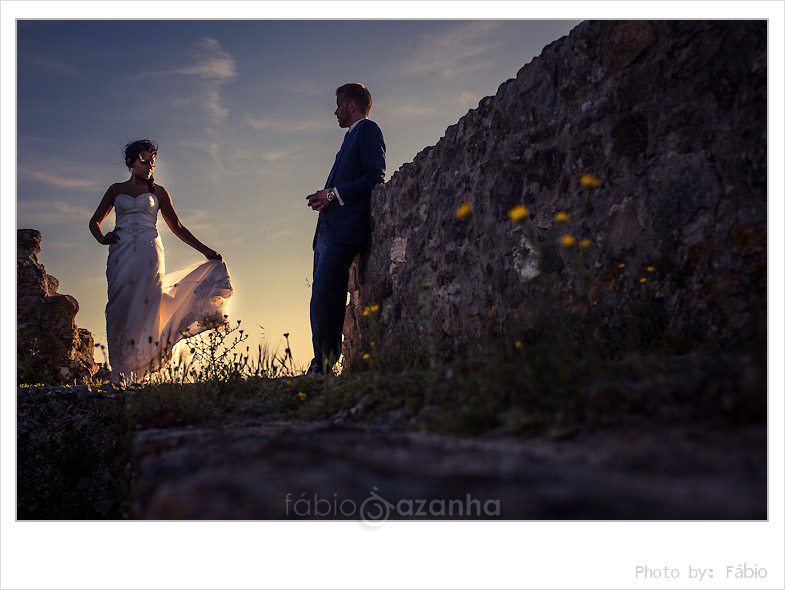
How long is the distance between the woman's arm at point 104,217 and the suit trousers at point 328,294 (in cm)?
209

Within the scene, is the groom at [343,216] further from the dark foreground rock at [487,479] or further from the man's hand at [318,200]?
the dark foreground rock at [487,479]

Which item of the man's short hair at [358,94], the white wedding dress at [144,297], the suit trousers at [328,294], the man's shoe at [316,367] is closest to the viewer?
the man's shoe at [316,367]

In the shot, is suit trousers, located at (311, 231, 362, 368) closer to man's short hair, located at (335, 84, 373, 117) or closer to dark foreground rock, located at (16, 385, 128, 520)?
man's short hair, located at (335, 84, 373, 117)

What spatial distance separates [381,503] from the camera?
64.1 inches

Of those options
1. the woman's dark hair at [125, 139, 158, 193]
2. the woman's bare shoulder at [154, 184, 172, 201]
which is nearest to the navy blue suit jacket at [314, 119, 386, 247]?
the woman's bare shoulder at [154, 184, 172, 201]

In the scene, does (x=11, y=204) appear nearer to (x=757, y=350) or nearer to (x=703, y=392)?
(x=703, y=392)

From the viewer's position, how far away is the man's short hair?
5293 mm

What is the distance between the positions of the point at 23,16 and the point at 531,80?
2.76 metres

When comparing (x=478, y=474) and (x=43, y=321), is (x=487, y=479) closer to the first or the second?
(x=478, y=474)

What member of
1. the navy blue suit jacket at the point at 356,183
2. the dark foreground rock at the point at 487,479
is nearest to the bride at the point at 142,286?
the navy blue suit jacket at the point at 356,183

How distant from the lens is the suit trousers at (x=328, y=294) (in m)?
5.07

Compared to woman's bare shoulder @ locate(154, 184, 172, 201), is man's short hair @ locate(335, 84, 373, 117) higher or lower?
higher

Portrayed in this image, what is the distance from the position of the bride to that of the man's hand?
126 centimetres

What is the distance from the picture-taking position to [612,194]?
118 inches
